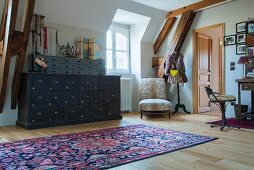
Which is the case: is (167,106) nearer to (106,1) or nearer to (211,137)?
(211,137)

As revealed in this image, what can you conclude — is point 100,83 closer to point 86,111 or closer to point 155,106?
point 86,111

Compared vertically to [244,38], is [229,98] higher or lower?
lower

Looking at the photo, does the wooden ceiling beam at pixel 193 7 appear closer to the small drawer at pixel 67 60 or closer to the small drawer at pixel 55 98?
the small drawer at pixel 67 60

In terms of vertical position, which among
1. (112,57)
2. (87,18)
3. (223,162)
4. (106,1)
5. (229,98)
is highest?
(106,1)

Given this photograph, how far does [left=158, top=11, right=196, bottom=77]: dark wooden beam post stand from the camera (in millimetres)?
5598

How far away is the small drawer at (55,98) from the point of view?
4012 mm

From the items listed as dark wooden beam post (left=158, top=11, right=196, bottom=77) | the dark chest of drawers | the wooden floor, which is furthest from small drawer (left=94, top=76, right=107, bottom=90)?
dark wooden beam post (left=158, top=11, right=196, bottom=77)

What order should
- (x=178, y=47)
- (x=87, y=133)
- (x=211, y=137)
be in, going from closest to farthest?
(x=211, y=137)
(x=87, y=133)
(x=178, y=47)

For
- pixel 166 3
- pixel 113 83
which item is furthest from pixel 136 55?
pixel 113 83

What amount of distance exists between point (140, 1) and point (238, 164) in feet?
13.6

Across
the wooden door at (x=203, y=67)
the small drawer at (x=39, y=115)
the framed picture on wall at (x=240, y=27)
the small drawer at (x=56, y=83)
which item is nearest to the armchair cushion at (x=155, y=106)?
the wooden door at (x=203, y=67)

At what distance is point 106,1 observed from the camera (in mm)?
4848

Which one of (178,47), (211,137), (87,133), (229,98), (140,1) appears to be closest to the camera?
(211,137)

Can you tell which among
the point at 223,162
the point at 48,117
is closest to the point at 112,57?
the point at 48,117
